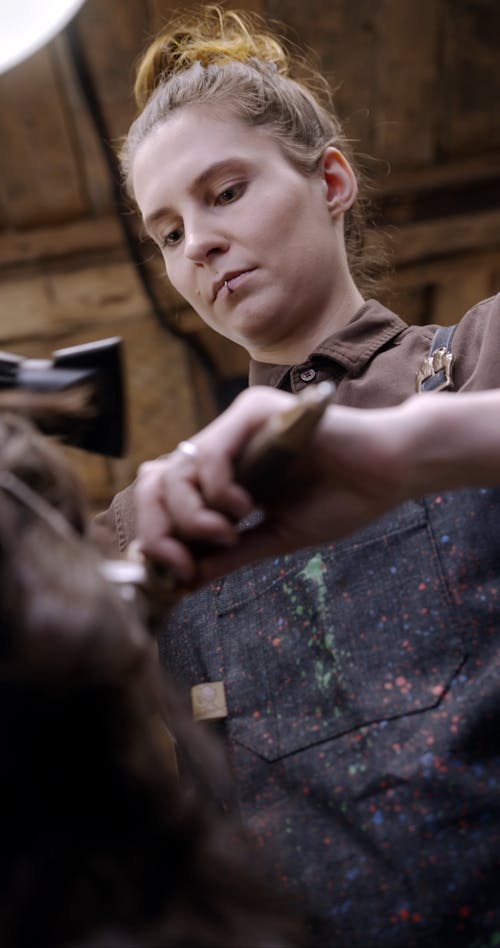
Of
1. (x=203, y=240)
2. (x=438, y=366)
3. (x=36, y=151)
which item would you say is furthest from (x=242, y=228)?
(x=36, y=151)

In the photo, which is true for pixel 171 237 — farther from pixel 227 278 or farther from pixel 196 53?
pixel 196 53

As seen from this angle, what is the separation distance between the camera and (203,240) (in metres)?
A: 0.96

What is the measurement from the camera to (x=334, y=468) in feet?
1.56

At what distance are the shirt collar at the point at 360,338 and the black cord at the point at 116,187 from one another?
102 centimetres

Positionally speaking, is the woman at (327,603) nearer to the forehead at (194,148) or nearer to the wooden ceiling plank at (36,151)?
the forehead at (194,148)

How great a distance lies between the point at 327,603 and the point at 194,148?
58 cm

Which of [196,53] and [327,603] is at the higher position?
[196,53]

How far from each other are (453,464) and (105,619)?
9.9 inches

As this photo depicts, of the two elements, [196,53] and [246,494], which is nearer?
[246,494]

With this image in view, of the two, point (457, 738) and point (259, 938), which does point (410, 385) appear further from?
point (259, 938)

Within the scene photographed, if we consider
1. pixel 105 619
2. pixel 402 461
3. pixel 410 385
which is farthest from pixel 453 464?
pixel 410 385

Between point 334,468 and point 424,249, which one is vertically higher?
point 334,468

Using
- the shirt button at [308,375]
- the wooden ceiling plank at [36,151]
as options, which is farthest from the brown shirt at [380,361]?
the wooden ceiling plank at [36,151]

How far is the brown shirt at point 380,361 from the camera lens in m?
0.80
